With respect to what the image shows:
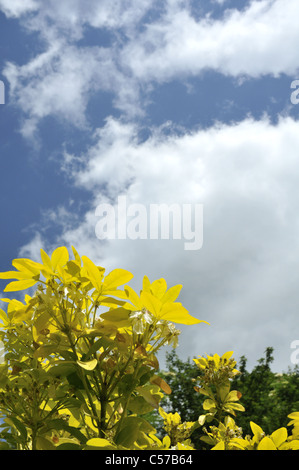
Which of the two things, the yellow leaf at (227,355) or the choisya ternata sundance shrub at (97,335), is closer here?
the choisya ternata sundance shrub at (97,335)

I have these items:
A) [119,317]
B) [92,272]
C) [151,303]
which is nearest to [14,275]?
[92,272]

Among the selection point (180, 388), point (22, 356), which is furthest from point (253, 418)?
point (22, 356)

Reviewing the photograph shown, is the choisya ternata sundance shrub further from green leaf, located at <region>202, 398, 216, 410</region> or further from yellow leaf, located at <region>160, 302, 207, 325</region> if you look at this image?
green leaf, located at <region>202, 398, 216, 410</region>

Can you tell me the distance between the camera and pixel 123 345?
139 cm

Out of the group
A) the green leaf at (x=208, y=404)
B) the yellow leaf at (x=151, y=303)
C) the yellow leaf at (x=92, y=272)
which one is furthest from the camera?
the green leaf at (x=208, y=404)

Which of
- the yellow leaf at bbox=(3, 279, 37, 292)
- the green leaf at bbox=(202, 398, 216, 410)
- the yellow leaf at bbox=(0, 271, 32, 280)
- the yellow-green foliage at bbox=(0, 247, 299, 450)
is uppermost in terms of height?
the yellow leaf at bbox=(0, 271, 32, 280)

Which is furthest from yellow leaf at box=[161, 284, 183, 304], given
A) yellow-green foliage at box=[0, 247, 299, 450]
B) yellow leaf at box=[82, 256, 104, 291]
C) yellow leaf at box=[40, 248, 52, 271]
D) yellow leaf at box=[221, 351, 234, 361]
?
yellow leaf at box=[221, 351, 234, 361]

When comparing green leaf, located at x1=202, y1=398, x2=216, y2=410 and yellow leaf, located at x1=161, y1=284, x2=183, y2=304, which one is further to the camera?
green leaf, located at x1=202, y1=398, x2=216, y2=410

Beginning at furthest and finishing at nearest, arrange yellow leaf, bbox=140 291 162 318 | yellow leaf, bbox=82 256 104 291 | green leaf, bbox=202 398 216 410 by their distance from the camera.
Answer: green leaf, bbox=202 398 216 410
yellow leaf, bbox=82 256 104 291
yellow leaf, bbox=140 291 162 318

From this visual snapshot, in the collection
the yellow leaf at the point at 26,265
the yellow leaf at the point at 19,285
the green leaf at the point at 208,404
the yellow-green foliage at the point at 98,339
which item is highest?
the yellow leaf at the point at 26,265

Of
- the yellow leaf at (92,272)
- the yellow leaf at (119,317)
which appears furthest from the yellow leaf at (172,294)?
the yellow leaf at (92,272)

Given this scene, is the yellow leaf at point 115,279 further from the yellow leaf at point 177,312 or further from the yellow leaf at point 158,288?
the yellow leaf at point 177,312

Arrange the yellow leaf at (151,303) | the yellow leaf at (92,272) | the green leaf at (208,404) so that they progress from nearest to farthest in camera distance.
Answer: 1. the yellow leaf at (151,303)
2. the yellow leaf at (92,272)
3. the green leaf at (208,404)
